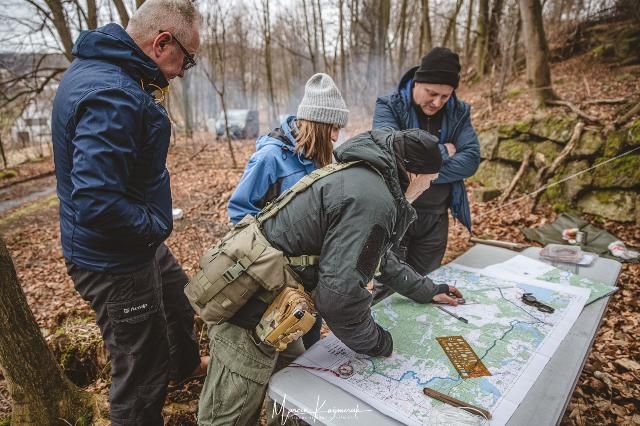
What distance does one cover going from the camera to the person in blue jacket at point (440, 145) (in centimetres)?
298

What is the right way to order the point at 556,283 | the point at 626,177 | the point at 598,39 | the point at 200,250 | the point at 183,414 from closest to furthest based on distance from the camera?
the point at 556,283 → the point at 183,414 → the point at 626,177 → the point at 200,250 → the point at 598,39

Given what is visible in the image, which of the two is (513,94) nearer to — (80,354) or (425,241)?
(425,241)

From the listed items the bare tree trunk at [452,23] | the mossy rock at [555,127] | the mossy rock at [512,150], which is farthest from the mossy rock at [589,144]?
the bare tree trunk at [452,23]

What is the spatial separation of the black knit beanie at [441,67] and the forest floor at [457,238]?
8.61ft

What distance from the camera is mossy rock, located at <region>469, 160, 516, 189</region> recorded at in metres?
7.19

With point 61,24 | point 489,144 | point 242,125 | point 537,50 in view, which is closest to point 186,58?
point 489,144

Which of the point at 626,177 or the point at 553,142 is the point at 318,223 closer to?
the point at 626,177

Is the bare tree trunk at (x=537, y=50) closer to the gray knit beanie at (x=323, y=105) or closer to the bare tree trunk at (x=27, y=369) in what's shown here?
the gray knit beanie at (x=323, y=105)

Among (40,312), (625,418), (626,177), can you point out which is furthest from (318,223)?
(626,177)

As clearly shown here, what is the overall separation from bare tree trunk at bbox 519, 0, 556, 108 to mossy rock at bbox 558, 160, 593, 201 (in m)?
2.14

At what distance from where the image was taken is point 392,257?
2.17 metres

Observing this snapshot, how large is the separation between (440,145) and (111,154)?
2.30m

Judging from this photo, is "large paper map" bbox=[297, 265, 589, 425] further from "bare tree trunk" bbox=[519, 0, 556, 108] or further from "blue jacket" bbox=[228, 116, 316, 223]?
"bare tree trunk" bbox=[519, 0, 556, 108]

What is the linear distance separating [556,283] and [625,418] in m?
1.22
